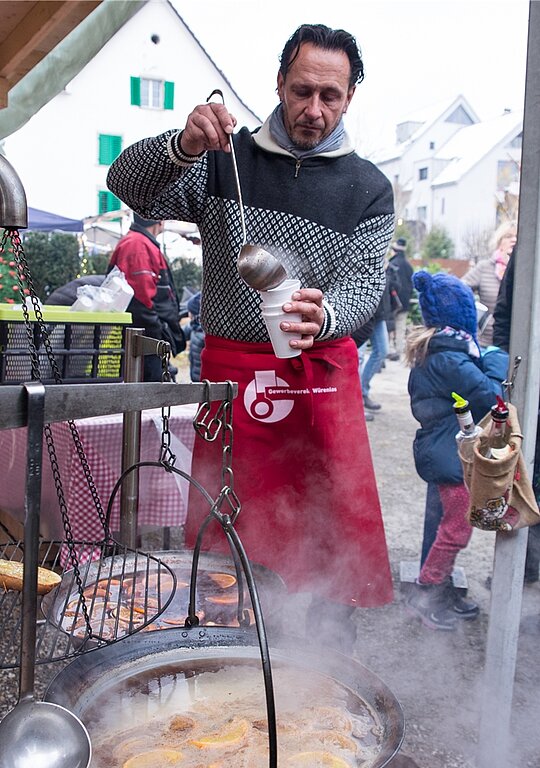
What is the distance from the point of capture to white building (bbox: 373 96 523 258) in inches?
1592

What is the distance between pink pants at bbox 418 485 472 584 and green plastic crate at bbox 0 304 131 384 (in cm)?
190

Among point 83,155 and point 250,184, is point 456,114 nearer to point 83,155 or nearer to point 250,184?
point 83,155

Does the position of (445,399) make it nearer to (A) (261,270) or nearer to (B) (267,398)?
(B) (267,398)

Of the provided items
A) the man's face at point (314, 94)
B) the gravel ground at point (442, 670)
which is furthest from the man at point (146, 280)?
the man's face at point (314, 94)

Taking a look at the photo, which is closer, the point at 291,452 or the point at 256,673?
the point at 256,673

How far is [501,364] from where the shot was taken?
146 inches

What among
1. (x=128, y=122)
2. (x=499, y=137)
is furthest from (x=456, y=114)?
(x=128, y=122)

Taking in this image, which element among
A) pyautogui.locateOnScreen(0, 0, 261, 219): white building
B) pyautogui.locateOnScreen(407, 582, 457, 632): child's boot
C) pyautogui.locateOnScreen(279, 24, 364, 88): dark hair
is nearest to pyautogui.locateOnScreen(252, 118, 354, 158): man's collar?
pyautogui.locateOnScreen(279, 24, 364, 88): dark hair

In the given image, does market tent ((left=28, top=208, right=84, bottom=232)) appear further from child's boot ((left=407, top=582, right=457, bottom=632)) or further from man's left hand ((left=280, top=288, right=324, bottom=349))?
man's left hand ((left=280, top=288, right=324, bottom=349))

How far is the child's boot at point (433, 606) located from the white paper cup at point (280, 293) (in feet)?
7.96

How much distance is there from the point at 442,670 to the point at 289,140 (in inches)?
98.3

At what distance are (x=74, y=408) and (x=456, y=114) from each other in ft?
161

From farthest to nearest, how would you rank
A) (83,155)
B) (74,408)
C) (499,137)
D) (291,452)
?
(499,137) → (83,155) → (291,452) → (74,408)

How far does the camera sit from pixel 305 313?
1.94m
